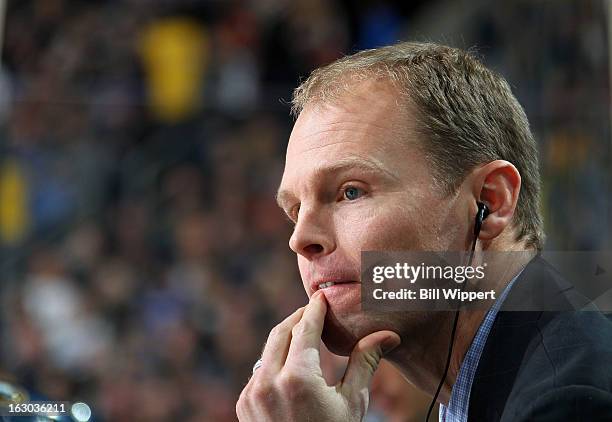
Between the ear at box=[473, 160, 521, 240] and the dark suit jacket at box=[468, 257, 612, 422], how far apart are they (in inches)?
2.5

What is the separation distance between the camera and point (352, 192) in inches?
35.9

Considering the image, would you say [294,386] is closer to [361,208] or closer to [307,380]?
[307,380]

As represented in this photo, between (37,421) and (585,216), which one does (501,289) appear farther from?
(585,216)

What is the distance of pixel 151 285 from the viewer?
3133 mm

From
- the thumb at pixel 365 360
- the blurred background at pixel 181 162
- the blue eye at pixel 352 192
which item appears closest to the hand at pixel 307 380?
the thumb at pixel 365 360

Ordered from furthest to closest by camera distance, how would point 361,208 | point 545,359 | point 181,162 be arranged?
point 181,162 < point 361,208 < point 545,359

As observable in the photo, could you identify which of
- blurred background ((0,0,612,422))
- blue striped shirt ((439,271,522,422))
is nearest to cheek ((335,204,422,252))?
blue striped shirt ((439,271,522,422))

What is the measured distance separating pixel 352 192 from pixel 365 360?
0.18 metres

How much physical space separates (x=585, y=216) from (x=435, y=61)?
1742mm

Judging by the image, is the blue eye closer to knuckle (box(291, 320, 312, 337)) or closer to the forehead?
the forehead

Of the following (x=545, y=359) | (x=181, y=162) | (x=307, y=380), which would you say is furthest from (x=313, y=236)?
(x=181, y=162)

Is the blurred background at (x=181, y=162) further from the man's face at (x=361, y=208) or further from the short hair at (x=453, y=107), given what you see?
the man's face at (x=361, y=208)

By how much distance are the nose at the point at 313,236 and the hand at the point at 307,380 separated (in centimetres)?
5

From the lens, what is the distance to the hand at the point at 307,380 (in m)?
0.84
